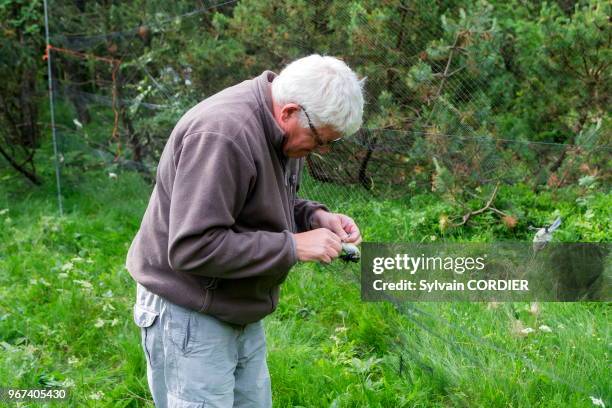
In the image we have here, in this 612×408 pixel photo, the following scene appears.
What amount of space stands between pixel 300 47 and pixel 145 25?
5.60 feet

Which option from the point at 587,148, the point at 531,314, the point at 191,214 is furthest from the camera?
the point at 587,148

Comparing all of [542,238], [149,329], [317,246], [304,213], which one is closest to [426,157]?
[542,238]

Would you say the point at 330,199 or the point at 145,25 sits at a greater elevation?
the point at 145,25

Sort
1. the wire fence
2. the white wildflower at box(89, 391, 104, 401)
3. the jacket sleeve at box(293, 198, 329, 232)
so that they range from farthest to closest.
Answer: the wire fence → the white wildflower at box(89, 391, 104, 401) → the jacket sleeve at box(293, 198, 329, 232)

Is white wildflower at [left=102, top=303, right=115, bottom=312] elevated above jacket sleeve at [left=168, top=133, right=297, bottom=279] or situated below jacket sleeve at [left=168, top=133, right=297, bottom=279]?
below

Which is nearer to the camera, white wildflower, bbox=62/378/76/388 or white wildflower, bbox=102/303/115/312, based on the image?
white wildflower, bbox=62/378/76/388

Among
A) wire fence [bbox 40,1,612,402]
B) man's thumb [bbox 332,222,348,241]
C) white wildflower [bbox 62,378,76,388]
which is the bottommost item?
white wildflower [bbox 62,378,76,388]

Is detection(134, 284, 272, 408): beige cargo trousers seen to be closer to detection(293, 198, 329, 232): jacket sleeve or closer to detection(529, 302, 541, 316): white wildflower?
detection(293, 198, 329, 232): jacket sleeve

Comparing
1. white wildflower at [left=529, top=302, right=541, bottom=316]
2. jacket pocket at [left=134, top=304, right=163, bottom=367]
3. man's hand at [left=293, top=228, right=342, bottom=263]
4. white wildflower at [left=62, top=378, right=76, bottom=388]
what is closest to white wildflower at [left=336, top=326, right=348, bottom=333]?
white wildflower at [left=529, top=302, right=541, bottom=316]

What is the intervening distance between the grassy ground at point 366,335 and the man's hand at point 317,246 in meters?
1.26

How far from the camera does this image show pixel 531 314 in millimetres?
3412

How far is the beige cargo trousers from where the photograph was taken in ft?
7.23

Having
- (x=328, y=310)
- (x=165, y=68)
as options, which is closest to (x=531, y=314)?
(x=328, y=310)

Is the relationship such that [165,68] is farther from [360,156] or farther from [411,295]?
[411,295]
